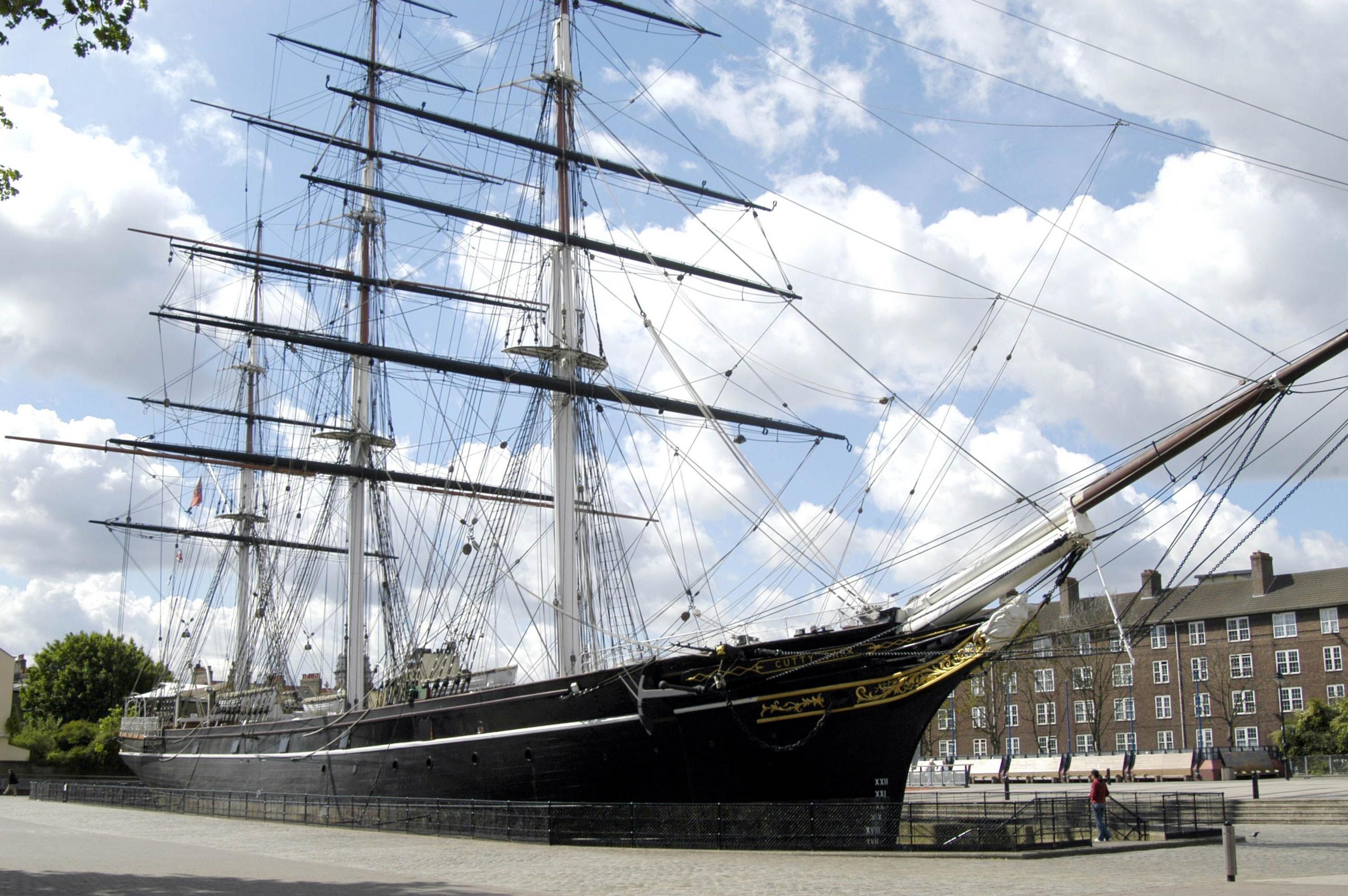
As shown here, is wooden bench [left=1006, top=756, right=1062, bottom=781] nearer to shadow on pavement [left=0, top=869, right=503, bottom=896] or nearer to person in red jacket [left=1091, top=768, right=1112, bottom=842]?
person in red jacket [left=1091, top=768, right=1112, bottom=842]

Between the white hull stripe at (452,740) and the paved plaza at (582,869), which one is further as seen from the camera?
the white hull stripe at (452,740)

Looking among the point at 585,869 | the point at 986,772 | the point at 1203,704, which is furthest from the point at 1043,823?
the point at 1203,704

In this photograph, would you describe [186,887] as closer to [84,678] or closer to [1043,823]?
[1043,823]

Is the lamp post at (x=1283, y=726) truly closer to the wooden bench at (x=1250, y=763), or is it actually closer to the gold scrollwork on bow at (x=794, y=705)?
the wooden bench at (x=1250, y=763)

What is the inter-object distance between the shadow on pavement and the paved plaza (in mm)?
38


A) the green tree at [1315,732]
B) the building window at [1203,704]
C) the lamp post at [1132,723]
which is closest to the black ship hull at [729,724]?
the green tree at [1315,732]

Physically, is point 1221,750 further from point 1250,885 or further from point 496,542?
point 1250,885

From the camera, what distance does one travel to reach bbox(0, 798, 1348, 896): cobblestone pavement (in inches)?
514

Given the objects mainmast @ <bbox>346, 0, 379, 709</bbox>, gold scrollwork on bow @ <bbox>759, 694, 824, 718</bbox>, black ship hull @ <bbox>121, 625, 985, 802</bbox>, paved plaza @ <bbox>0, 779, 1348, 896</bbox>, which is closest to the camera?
paved plaza @ <bbox>0, 779, 1348, 896</bbox>

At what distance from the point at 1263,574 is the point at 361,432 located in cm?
4536

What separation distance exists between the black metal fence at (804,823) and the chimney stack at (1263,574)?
39.6 meters

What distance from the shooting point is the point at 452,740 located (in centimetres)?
2433

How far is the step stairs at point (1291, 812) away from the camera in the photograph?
73.2 feet

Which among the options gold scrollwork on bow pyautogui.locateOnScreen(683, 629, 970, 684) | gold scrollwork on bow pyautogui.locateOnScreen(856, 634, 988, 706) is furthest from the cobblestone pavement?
gold scrollwork on bow pyautogui.locateOnScreen(683, 629, 970, 684)
